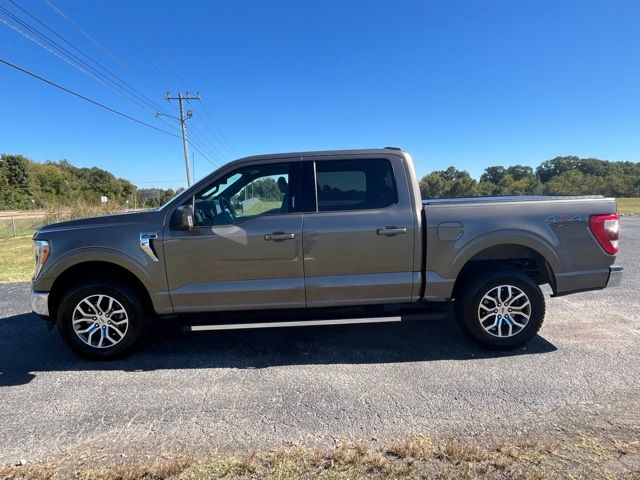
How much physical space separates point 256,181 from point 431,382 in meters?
2.56

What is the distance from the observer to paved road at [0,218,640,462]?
9.12 ft

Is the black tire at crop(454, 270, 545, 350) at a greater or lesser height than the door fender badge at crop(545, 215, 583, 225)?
lesser

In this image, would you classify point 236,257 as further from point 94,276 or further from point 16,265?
point 16,265

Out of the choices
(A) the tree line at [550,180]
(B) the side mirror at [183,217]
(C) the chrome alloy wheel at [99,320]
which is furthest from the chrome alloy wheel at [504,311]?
(A) the tree line at [550,180]

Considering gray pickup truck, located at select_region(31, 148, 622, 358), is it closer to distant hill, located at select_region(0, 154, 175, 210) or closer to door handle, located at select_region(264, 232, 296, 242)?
door handle, located at select_region(264, 232, 296, 242)

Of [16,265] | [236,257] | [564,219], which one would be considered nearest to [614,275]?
[564,219]

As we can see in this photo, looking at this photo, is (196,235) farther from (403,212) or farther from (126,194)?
(126,194)

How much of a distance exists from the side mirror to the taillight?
152 inches

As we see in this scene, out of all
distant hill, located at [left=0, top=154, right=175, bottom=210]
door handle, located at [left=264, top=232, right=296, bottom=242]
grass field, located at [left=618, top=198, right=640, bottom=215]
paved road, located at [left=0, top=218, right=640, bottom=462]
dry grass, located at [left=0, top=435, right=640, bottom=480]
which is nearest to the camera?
dry grass, located at [left=0, top=435, right=640, bottom=480]

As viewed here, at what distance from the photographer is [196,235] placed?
3.88m

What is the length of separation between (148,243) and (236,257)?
2.81 feet

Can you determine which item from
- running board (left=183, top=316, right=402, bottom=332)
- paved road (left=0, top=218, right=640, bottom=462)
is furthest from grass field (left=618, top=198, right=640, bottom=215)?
running board (left=183, top=316, right=402, bottom=332)

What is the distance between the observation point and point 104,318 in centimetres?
397

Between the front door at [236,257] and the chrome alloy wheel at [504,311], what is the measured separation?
183cm
